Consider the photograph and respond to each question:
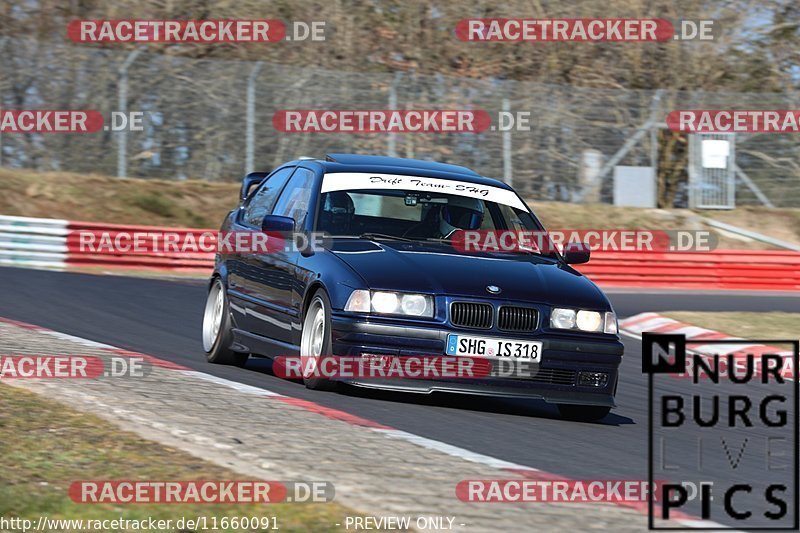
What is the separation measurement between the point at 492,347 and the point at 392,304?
0.65m

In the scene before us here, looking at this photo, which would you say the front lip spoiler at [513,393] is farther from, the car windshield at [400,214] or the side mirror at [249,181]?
the side mirror at [249,181]

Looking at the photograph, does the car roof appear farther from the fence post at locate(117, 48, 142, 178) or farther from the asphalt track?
the fence post at locate(117, 48, 142, 178)

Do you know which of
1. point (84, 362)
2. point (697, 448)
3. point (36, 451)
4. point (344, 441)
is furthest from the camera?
point (84, 362)

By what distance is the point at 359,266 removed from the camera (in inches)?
336

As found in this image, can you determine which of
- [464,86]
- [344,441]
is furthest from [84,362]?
[464,86]

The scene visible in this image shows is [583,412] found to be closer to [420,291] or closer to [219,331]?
[420,291]

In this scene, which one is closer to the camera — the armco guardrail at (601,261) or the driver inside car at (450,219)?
the driver inside car at (450,219)

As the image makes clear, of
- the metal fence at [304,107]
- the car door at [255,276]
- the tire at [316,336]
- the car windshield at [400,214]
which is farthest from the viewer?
the metal fence at [304,107]

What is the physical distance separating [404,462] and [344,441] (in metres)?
0.51

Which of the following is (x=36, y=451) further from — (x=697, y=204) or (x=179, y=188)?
(x=697, y=204)

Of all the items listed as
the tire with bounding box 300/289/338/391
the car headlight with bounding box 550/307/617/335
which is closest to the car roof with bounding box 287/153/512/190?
the tire with bounding box 300/289/338/391

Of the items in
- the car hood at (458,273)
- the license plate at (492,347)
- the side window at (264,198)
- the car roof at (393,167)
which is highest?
the car roof at (393,167)

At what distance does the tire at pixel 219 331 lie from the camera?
1042 centimetres

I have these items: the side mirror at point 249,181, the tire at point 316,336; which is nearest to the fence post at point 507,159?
the side mirror at point 249,181
